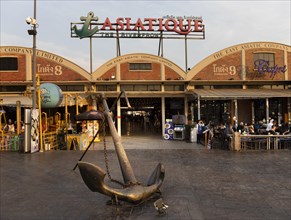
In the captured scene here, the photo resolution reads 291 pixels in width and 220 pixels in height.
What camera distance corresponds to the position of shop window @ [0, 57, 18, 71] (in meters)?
19.3

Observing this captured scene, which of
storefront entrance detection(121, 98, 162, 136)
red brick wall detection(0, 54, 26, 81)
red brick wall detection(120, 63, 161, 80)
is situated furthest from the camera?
storefront entrance detection(121, 98, 162, 136)

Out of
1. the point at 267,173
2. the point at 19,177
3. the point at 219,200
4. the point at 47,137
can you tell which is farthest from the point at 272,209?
the point at 47,137

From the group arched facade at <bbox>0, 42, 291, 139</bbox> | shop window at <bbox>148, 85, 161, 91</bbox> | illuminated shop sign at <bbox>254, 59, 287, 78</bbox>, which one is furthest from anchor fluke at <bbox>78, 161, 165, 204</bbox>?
illuminated shop sign at <bbox>254, 59, 287, 78</bbox>

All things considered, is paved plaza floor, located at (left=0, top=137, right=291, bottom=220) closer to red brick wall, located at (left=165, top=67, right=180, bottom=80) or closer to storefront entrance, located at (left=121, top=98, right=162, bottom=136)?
red brick wall, located at (left=165, top=67, right=180, bottom=80)

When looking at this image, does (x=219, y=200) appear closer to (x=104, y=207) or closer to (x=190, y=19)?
(x=104, y=207)


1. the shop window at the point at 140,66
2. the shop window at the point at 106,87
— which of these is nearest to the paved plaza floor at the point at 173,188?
the shop window at the point at 106,87

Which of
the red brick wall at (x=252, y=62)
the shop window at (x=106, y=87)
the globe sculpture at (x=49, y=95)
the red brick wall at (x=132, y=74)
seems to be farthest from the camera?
the red brick wall at (x=252, y=62)

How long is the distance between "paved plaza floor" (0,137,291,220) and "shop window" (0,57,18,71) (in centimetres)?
1155

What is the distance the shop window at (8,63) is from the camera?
19.3 m

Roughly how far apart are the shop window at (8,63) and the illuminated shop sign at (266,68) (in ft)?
62.1

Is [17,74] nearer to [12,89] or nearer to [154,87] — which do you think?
[12,89]

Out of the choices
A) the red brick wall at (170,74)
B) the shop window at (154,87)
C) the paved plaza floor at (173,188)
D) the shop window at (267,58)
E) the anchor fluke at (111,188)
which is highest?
the shop window at (267,58)

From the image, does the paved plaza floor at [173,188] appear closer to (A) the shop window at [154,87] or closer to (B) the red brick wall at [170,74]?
(A) the shop window at [154,87]

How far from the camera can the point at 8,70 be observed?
19.4 metres
